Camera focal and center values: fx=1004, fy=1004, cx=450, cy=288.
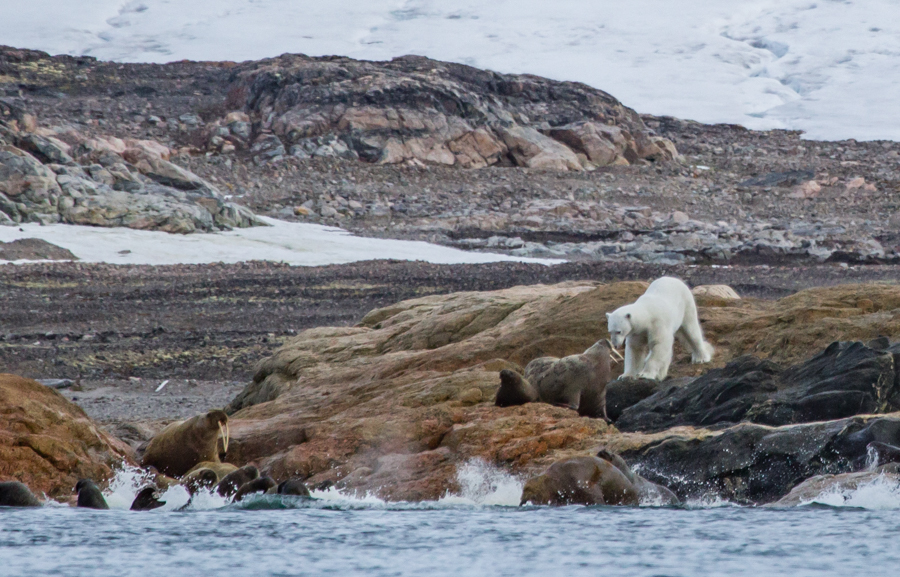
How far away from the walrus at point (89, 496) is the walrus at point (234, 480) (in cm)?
104

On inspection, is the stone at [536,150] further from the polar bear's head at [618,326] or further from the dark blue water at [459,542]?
the dark blue water at [459,542]

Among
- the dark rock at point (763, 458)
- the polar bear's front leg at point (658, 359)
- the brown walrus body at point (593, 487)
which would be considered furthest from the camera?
the polar bear's front leg at point (658, 359)

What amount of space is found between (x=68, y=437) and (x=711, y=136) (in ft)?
246

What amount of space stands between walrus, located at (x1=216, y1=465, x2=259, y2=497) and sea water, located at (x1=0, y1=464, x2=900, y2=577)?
39cm

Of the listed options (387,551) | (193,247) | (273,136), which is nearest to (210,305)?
(193,247)

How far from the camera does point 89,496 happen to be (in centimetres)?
912

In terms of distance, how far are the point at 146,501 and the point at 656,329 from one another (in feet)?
18.1

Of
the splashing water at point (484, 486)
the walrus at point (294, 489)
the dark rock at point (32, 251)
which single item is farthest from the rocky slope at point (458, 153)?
the walrus at point (294, 489)

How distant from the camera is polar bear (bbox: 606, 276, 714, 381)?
34.9 ft

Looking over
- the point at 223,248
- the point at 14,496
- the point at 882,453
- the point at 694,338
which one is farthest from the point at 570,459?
Answer: the point at 223,248

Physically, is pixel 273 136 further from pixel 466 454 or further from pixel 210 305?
pixel 466 454

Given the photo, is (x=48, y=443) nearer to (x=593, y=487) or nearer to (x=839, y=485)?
(x=593, y=487)

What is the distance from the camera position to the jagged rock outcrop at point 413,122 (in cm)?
6412

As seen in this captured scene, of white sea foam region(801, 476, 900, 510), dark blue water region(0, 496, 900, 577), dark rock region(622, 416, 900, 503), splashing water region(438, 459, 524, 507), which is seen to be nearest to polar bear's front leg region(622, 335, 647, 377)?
dark rock region(622, 416, 900, 503)
